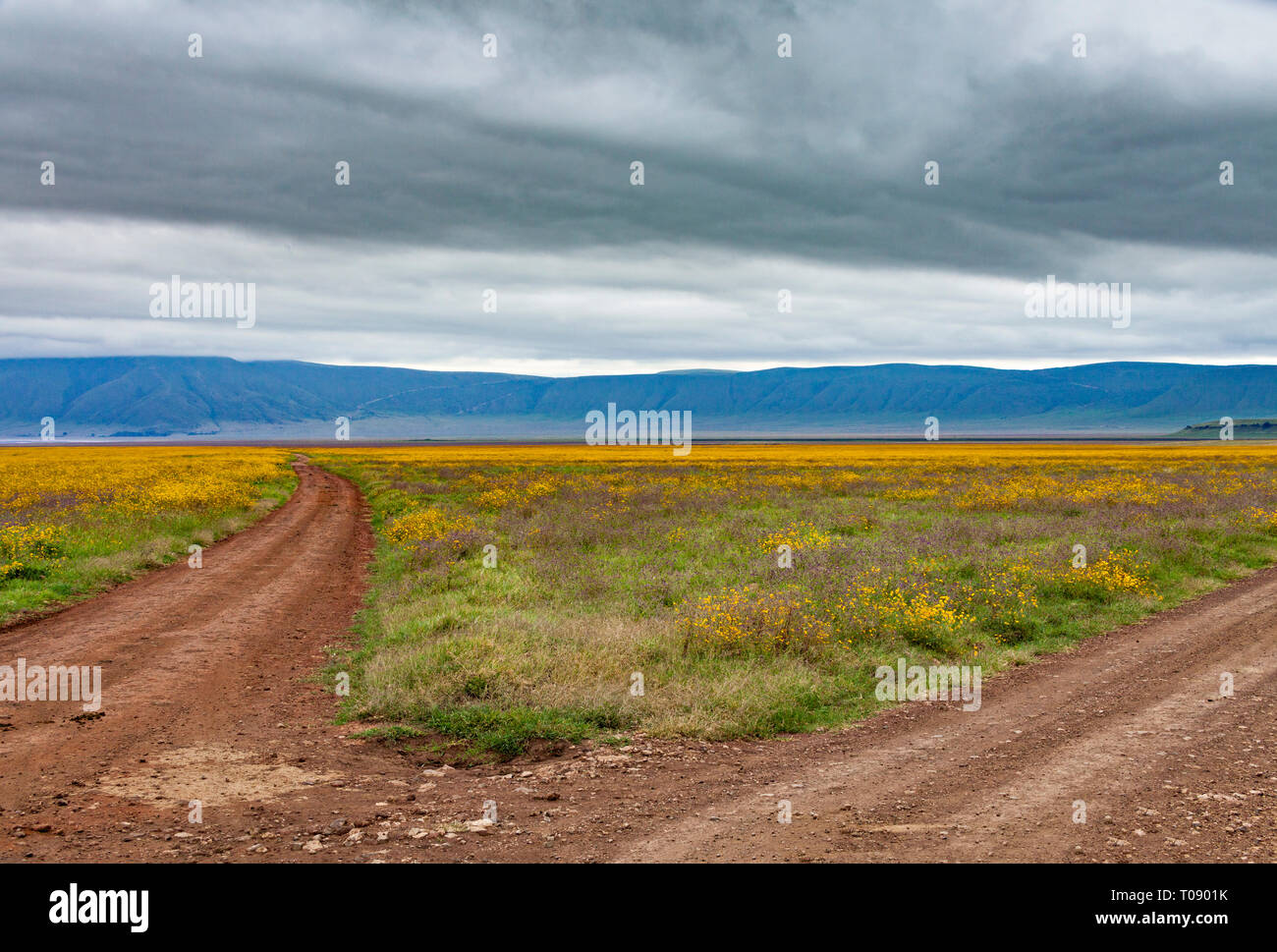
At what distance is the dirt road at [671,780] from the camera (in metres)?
6.34

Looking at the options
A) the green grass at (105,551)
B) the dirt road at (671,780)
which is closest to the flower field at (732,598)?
the dirt road at (671,780)

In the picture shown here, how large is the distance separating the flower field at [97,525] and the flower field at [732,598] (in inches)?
229

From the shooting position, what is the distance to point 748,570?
59.0 ft

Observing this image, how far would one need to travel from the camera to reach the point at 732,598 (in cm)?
1431

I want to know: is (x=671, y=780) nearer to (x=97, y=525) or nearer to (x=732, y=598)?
(x=732, y=598)

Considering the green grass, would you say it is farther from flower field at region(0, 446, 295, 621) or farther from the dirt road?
the dirt road

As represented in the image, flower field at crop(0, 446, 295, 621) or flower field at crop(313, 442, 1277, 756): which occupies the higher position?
flower field at crop(0, 446, 295, 621)

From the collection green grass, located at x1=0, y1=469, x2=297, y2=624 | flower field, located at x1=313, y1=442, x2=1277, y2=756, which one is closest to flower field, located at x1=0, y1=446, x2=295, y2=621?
green grass, located at x1=0, y1=469, x2=297, y2=624

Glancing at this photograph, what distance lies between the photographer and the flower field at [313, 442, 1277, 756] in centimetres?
1002

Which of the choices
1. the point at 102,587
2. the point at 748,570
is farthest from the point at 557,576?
the point at 102,587

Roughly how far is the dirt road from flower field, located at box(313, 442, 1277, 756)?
0.85m

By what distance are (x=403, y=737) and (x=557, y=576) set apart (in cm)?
844

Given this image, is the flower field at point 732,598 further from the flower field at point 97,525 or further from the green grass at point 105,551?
the flower field at point 97,525
